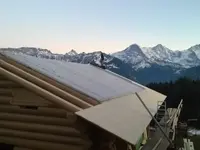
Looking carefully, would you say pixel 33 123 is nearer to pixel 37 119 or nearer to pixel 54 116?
pixel 37 119

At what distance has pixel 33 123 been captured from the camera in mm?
8328

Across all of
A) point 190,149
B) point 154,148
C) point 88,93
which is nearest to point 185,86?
point 190,149

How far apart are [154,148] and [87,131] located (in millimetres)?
5312

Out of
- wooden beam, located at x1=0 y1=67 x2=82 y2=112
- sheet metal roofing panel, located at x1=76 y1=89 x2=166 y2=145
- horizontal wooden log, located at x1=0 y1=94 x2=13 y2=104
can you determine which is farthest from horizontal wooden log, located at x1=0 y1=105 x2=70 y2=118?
sheet metal roofing panel, located at x1=76 y1=89 x2=166 y2=145

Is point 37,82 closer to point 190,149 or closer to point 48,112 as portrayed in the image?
point 48,112

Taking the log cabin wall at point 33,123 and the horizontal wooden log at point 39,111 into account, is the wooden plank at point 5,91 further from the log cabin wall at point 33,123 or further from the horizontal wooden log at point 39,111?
the horizontal wooden log at point 39,111

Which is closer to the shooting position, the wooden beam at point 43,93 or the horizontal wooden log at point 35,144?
the wooden beam at point 43,93

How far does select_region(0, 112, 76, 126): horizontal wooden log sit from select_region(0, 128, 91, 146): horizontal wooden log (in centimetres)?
31

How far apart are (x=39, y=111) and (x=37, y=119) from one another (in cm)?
27

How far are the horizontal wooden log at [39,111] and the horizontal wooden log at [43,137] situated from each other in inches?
20.2

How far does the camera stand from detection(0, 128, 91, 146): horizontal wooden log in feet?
25.3

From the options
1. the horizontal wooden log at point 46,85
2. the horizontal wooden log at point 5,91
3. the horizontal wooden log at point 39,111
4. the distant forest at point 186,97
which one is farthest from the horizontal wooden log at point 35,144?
the distant forest at point 186,97

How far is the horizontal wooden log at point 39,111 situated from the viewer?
7.79m

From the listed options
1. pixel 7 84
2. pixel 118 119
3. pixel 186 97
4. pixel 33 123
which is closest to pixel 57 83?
pixel 33 123
